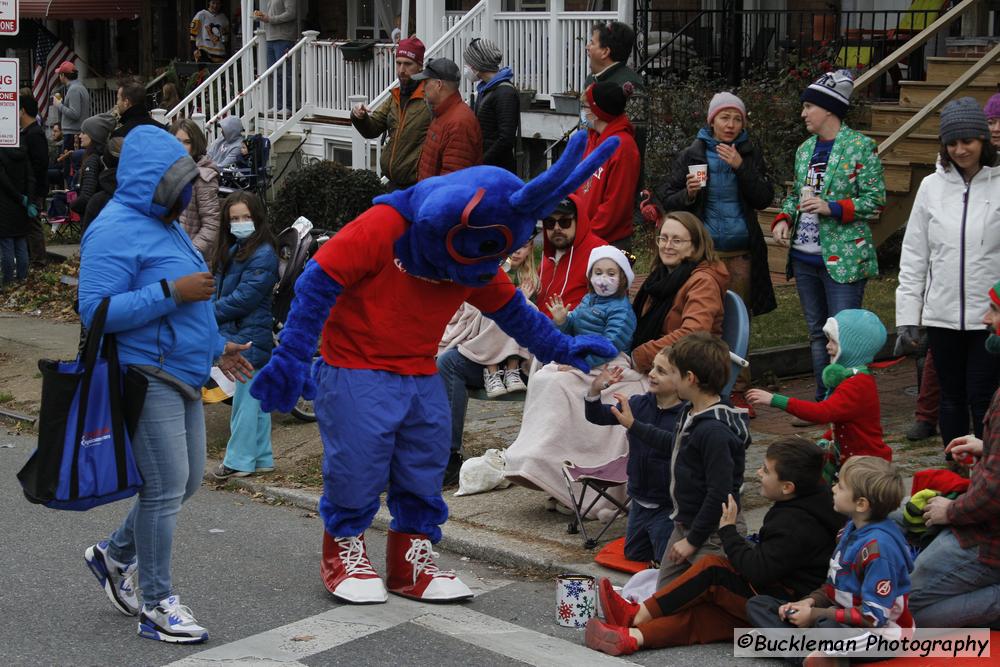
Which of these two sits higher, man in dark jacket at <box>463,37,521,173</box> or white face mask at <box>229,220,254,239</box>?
man in dark jacket at <box>463,37,521,173</box>

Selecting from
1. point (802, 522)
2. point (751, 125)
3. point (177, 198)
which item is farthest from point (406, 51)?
point (802, 522)

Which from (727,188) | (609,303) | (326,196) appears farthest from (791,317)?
(609,303)

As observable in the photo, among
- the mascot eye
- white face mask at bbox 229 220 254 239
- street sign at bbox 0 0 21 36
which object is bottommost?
white face mask at bbox 229 220 254 239

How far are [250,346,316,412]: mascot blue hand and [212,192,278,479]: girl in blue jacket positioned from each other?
258 cm

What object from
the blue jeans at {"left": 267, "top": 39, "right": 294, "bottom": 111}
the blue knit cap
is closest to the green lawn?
the blue knit cap

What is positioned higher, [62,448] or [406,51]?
[406,51]

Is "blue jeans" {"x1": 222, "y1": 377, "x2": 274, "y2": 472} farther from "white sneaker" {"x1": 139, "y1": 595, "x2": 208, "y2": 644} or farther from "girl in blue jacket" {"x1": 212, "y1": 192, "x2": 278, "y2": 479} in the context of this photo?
"white sneaker" {"x1": 139, "y1": 595, "x2": 208, "y2": 644}

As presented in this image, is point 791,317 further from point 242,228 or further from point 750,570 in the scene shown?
point 750,570

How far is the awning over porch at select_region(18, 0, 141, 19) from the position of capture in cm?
2656

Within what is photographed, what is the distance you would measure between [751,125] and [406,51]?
3.64m

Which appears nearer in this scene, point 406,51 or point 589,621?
point 589,621

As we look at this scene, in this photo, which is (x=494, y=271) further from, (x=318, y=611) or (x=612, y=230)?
(x=612, y=230)

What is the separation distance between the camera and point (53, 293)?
Answer: 14.5 metres

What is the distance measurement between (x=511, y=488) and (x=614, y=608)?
88.0 inches
